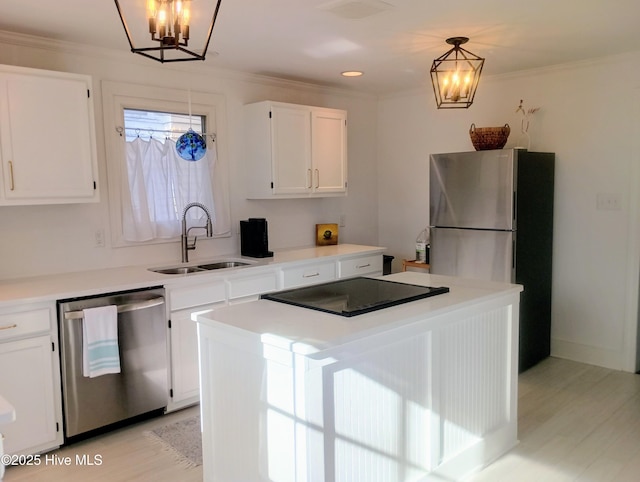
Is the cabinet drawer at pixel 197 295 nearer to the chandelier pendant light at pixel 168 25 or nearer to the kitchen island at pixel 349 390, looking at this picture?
the kitchen island at pixel 349 390

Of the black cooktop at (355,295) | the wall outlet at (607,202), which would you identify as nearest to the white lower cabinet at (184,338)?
the black cooktop at (355,295)

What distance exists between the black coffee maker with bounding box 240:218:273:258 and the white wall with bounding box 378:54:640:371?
85.6 inches

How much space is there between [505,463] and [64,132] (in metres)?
3.04

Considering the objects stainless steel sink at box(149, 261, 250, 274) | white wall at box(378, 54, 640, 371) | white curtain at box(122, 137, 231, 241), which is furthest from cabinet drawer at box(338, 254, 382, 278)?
white wall at box(378, 54, 640, 371)

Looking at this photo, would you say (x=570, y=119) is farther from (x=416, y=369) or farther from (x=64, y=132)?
(x=64, y=132)

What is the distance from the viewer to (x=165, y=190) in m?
3.91

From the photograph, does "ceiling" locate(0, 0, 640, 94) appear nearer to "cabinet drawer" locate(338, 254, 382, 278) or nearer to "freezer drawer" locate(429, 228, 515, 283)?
"freezer drawer" locate(429, 228, 515, 283)

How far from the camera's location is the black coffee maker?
415 cm

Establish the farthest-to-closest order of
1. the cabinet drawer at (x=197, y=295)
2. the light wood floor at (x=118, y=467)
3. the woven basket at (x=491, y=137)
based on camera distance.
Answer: the woven basket at (x=491, y=137) < the cabinet drawer at (x=197, y=295) < the light wood floor at (x=118, y=467)

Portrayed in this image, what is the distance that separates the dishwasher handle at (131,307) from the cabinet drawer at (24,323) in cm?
10

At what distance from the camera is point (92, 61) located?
349 centimetres

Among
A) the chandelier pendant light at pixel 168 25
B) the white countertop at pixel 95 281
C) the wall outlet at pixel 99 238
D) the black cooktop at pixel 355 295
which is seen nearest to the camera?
the chandelier pendant light at pixel 168 25

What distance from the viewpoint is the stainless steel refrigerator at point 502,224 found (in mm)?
3896

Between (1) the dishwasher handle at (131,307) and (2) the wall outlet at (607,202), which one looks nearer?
(1) the dishwasher handle at (131,307)
